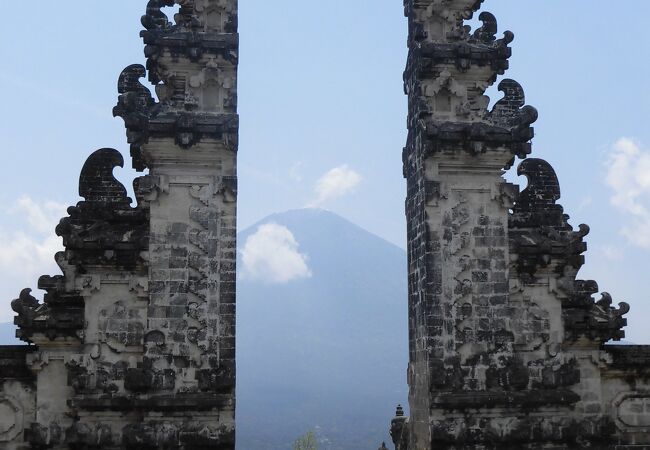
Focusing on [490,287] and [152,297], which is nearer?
[152,297]

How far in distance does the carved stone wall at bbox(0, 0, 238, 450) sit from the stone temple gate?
3 cm

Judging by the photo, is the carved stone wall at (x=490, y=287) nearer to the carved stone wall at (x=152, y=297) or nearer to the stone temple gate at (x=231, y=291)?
the stone temple gate at (x=231, y=291)

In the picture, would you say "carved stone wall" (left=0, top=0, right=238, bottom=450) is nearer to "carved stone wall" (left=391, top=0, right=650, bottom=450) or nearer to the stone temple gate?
the stone temple gate

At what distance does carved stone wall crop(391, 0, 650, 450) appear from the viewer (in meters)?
14.5

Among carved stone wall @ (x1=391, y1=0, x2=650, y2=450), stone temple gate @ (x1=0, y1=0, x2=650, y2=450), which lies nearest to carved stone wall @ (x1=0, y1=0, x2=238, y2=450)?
stone temple gate @ (x1=0, y1=0, x2=650, y2=450)

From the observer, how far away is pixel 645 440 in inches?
603

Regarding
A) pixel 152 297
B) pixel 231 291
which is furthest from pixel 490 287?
pixel 152 297

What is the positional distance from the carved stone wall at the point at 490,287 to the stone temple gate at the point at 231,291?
33 mm

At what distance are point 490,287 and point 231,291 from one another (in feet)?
14.2

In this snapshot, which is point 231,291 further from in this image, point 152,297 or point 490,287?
point 490,287

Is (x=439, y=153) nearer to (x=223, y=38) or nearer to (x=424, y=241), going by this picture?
(x=424, y=241)

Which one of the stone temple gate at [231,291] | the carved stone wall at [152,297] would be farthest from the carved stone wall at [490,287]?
the carved stone wall at [152,297]

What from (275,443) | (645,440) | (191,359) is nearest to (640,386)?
(645,440)

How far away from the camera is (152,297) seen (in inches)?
561
